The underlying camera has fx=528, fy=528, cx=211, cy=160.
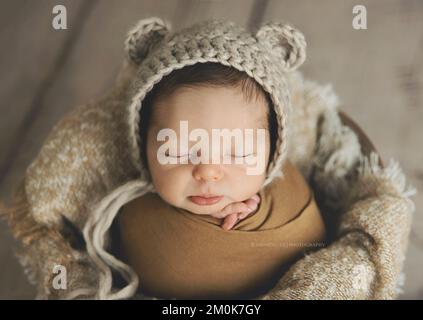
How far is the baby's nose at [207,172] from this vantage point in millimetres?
816

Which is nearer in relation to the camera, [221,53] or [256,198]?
[221,53]

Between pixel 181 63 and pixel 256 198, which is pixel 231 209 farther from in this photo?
pixel 181 63

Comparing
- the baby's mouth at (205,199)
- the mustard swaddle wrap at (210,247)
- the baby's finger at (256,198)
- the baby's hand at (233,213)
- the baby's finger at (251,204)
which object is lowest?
the mustard swaddle wrap at (210,247)

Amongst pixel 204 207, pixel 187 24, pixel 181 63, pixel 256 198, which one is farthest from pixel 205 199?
pixel 187 24

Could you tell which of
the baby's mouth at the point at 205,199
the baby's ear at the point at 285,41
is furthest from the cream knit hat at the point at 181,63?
the baby's mouth at the point at 205,199

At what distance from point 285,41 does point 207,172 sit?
294 mm

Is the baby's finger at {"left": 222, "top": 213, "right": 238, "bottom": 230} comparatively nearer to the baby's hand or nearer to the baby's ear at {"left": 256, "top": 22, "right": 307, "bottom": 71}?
the baby's hand

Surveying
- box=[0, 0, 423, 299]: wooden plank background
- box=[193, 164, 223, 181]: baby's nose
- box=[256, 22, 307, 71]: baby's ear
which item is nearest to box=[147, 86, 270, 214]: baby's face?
A: box=[193, 164, 223, 181]: baby's nose

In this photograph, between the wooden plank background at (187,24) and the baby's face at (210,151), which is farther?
the wooden plank background at (187,24)

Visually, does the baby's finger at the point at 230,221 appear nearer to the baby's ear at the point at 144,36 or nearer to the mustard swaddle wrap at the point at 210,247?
the mustard swaddle wrap at the point at 210,247

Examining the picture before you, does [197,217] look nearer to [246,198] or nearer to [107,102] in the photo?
[246,198]

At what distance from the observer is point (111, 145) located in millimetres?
987

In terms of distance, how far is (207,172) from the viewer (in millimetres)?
815
